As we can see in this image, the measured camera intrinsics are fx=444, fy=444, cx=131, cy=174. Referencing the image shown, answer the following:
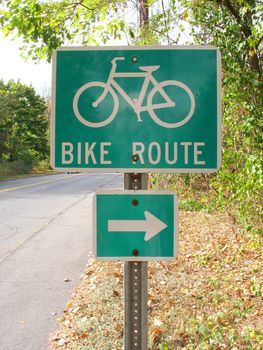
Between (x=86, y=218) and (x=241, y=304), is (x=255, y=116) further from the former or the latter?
(x=86, y=218)

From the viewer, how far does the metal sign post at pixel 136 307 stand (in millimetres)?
1725

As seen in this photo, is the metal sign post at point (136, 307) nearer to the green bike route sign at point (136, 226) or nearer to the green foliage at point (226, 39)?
the green bike route sign at point (136, 226)

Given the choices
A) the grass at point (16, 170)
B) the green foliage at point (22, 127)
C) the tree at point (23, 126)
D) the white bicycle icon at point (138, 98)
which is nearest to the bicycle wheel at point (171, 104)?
the white bicycle icon at point (138, 98)

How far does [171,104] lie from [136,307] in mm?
801

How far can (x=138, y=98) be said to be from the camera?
5.63 ft

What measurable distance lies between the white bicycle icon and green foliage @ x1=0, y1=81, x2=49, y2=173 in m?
38.2

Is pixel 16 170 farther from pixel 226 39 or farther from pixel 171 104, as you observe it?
pixel 171 104

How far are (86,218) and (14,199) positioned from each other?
6.03 meters

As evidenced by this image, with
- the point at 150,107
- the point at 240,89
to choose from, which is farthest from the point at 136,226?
the point at 240,89

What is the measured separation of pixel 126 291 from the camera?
174cm

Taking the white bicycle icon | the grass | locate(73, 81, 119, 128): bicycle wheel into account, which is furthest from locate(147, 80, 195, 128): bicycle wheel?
the grass

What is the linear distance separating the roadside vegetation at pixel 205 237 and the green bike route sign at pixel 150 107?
2.42 meters

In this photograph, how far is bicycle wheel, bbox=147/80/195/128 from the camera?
5.62 feet

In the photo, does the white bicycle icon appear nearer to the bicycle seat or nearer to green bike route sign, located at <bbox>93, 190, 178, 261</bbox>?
the bicycle seat
